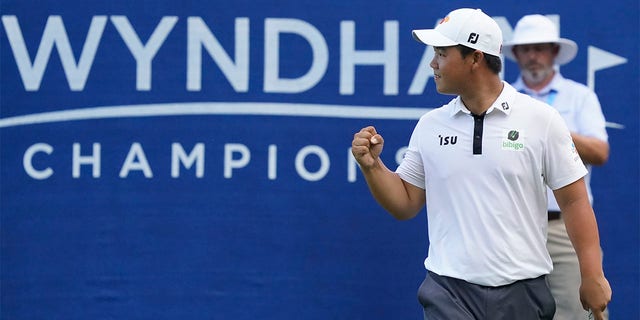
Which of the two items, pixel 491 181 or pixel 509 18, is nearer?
pixel 491 181

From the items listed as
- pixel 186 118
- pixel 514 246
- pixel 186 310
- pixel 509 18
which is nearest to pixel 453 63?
pixel 514 246

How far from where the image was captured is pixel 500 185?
3.46 meters

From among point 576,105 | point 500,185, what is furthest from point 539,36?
point 500,185

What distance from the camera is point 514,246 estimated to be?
11.4 feet

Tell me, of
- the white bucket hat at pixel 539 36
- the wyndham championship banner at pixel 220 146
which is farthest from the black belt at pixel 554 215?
the white bucket hat at pixel 539 36

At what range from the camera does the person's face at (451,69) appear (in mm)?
3562

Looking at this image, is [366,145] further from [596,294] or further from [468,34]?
[596,294]

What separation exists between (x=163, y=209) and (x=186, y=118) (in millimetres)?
411

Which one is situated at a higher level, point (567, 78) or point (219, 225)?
point (567, 78)

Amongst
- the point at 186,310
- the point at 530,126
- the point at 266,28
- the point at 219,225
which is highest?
the point at 266,28

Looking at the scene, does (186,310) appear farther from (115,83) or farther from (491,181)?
(491,181)

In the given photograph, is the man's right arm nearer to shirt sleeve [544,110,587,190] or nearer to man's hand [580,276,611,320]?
shirt sleeve [544,110,587,190]

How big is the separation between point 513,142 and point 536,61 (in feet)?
3.88

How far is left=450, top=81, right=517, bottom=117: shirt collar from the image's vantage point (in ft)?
11.5
